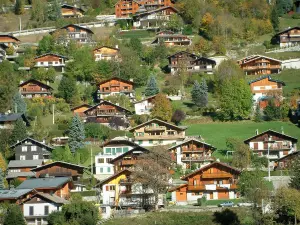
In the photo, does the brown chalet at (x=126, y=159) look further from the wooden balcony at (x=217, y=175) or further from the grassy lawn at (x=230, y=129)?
the grassy lawn at (x=230, y=129)

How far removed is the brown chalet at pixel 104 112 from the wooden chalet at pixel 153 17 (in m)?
28.5

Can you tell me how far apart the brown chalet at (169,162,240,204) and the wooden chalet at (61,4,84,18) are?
187 ft

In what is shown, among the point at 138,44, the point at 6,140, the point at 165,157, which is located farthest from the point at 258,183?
the point at 138,44

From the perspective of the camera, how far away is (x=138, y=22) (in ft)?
339

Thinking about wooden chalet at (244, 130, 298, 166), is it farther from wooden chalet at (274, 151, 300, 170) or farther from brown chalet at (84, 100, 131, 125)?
brown chalet at (84, 100, 131, 125)

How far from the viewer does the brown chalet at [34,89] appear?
80688 millimetres

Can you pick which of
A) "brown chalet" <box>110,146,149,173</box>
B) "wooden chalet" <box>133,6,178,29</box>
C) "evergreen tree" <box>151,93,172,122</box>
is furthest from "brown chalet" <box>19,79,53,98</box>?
"wooden chalet" <box>133,6,178,29</box>

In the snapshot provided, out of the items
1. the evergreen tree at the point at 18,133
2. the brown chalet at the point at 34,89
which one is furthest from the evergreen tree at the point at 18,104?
the evergreen tree at the point at 18,133

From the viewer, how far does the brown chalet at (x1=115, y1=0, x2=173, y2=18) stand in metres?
109

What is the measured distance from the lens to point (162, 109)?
240ft

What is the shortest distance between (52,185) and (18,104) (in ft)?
65.4

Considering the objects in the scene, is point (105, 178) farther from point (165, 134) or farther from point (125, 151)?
point (165, 134)

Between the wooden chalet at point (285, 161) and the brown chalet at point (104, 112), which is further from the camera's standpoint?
the brown chalet at point (104, 112)

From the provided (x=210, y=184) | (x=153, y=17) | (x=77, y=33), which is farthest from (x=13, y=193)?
(x=153, y=17)
